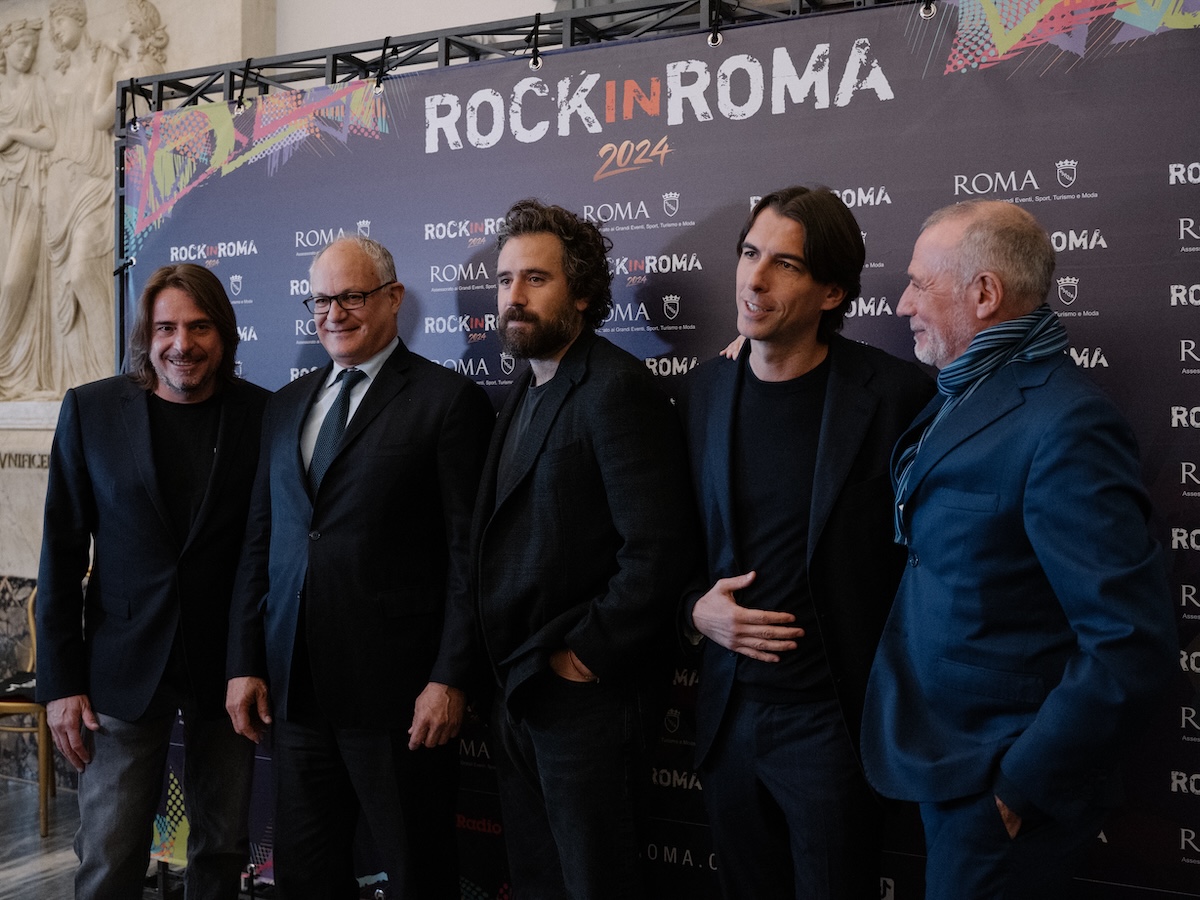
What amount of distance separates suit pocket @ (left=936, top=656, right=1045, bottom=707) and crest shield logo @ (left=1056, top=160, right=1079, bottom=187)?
1389 mm

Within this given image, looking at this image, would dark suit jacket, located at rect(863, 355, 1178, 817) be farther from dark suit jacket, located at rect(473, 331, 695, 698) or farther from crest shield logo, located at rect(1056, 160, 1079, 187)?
crest shield logo, located at rect(1056, 160, 1079, 187)

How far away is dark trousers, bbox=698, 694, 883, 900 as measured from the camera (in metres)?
2.00

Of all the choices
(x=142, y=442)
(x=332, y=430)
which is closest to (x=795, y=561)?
(x=332, y=430)

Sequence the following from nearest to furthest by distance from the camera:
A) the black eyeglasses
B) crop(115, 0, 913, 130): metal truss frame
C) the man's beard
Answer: the man's beard < the black eyeglasses < crop(115, 0, 913, 130): metal truss frame

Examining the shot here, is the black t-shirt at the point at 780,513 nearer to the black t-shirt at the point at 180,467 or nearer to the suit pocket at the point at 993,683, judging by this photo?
the suit pocket at the point at 993,683

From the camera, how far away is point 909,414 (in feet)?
6.88

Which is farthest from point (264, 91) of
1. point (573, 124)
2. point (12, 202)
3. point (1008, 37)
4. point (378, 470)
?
point (12, 202)

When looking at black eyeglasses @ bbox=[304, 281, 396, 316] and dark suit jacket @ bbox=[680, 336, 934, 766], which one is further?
black eyeglasses @ bbox=[304, 281, 396, 316]

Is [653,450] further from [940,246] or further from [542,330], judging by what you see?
[940,246]

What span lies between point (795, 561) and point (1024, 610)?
0.50 metres

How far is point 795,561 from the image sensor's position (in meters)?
2.07

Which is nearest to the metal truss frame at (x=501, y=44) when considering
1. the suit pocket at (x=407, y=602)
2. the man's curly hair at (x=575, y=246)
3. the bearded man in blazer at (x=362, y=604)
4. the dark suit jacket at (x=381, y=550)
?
the man's curly hair at (x=575, y=246)

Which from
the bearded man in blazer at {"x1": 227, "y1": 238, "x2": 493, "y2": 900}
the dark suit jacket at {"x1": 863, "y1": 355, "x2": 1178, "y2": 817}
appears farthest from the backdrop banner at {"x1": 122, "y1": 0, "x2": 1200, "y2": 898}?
the dark suit jacket at {"x1": 863, "y1": 355, "x2": 1178, "y2": 817}

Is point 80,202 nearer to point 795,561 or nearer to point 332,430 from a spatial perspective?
point 332,430
